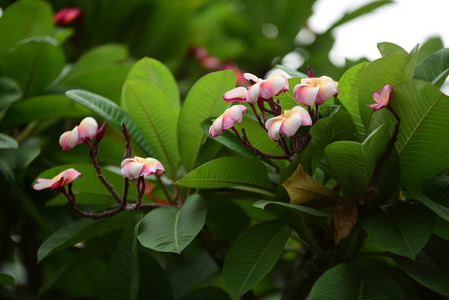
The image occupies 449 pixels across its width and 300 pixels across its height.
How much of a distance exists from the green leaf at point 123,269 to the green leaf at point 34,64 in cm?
53

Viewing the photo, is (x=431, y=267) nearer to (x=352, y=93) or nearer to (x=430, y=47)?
(x=352, y=93)

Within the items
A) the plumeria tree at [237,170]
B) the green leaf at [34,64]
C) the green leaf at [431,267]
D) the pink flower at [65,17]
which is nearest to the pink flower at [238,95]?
the plumeria tree at [237,170]

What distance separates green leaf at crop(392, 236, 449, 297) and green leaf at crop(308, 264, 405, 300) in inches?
1.8

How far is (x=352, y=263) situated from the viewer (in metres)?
0.92

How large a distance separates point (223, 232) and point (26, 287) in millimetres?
805

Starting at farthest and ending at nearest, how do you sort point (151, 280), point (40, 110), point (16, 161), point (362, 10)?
point (362, 10) → point (40, 110) → point (16, 161) → point (151, 280)

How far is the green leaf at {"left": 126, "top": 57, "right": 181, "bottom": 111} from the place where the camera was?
3.66 feet

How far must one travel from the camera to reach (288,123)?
28.9 inches

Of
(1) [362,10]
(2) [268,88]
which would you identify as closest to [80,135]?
(2) [268,88]

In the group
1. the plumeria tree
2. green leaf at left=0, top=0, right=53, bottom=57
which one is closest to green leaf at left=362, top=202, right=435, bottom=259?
the plumeria tree

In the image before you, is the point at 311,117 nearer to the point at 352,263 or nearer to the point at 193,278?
the point at 352,263

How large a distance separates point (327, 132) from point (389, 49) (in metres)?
0.19

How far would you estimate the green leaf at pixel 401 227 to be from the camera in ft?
2.47

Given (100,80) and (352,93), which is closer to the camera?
(352,93)
